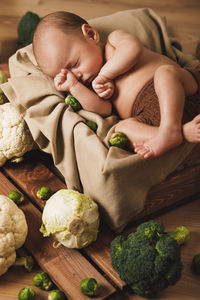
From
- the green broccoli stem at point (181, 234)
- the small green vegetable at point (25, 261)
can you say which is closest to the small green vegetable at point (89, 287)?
the small green vegetable at point (25, 261)

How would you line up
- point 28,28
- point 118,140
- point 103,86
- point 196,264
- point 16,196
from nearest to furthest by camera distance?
point 196,264
point 118,140
point 16,196
point 103,86
point 28,28

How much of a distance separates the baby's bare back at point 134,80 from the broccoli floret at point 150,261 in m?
0.71

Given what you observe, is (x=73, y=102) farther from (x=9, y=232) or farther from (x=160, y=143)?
(x=9, y=232)

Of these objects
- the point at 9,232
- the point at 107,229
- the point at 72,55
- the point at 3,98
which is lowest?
the point at 107,229

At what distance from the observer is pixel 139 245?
4.81ft

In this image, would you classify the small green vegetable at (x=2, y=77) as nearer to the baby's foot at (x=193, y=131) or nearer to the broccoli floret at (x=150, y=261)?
the baby's foot at (x=193, y=131)

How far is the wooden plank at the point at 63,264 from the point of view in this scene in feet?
4.95

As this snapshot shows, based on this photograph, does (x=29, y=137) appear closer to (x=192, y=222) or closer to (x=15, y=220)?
(x=15, y=220)

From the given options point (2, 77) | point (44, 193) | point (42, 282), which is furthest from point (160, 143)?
point (2, 77)

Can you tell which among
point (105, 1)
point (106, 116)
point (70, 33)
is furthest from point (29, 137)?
point (105, 1)

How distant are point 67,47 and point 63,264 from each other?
3.28 ft

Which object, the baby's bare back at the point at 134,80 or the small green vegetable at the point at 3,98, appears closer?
the baby's bare back at the point at 134,80

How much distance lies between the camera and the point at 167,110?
1.67 meters

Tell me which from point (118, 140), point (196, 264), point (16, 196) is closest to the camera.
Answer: point (196, 264)
